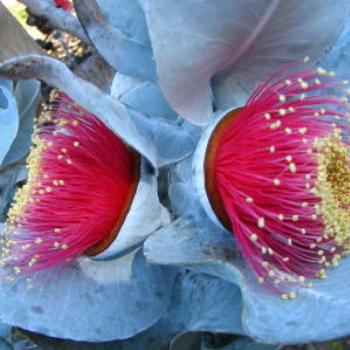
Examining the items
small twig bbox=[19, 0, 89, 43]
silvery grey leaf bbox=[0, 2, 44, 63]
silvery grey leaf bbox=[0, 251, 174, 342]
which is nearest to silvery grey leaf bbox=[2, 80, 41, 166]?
silvery grey leaf bbox=[0, 2, 44, 63]

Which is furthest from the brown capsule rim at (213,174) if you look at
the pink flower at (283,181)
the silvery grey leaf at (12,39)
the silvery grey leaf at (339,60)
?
the silvery grey leaf at (12,39)

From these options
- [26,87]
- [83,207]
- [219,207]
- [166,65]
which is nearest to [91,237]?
[83,207]

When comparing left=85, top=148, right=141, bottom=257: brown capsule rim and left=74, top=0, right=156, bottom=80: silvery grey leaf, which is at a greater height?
left=74, top=0, right=156, bottom=80: silvery grey leaf

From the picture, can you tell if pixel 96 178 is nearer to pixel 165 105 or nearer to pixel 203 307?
pixel 165 105

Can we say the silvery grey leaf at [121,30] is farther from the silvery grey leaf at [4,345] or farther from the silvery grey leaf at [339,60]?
the silvery grey leaf at [4,345]

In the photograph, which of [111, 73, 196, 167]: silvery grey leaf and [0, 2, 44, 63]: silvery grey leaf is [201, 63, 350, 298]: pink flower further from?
[0, 2, 44, 63]: silvery grey leaf

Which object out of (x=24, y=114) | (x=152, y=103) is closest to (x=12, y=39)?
(x=24, y=114)
